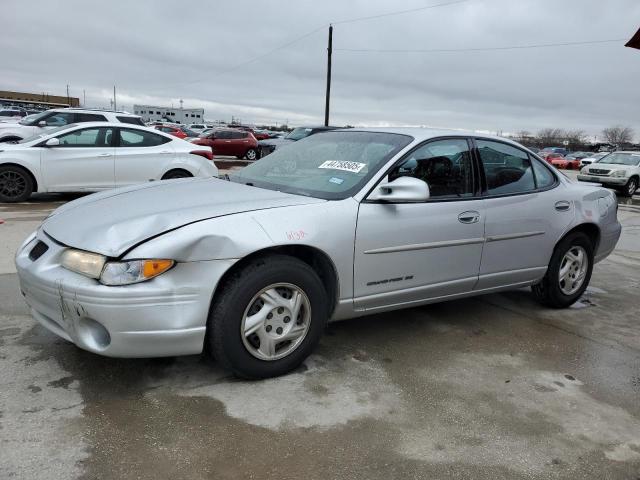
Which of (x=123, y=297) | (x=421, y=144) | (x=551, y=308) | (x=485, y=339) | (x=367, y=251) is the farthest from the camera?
(x=551, y=308)

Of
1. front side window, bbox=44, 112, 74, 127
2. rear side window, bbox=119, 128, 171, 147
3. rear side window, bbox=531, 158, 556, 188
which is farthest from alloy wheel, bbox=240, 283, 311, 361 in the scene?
front side window, bbox=44, 112, 74, 127

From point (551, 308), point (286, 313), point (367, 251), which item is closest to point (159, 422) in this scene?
point (286, 313)

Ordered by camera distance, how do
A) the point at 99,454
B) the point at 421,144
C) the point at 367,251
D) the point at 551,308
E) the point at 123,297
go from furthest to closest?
the point at 551,308 < the point at 421,144 < the point at 367,251 < the point at 123,297 < the point at 99,454

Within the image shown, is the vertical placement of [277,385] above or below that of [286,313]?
below

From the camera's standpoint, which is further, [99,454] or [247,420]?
[247,420]

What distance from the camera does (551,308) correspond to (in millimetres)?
4910

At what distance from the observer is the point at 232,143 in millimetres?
23219

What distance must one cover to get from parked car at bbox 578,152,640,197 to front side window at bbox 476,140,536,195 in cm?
1690

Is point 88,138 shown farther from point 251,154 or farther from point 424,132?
point 251,154

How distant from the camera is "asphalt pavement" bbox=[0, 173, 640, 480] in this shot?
2.45m

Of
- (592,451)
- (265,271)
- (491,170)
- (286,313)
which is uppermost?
(491,170)

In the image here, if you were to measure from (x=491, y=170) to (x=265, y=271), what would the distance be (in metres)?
2.13

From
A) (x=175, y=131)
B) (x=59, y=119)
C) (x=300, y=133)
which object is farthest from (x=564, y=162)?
(x=59, y=119)

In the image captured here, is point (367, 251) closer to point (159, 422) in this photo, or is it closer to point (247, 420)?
point (247, 420)
